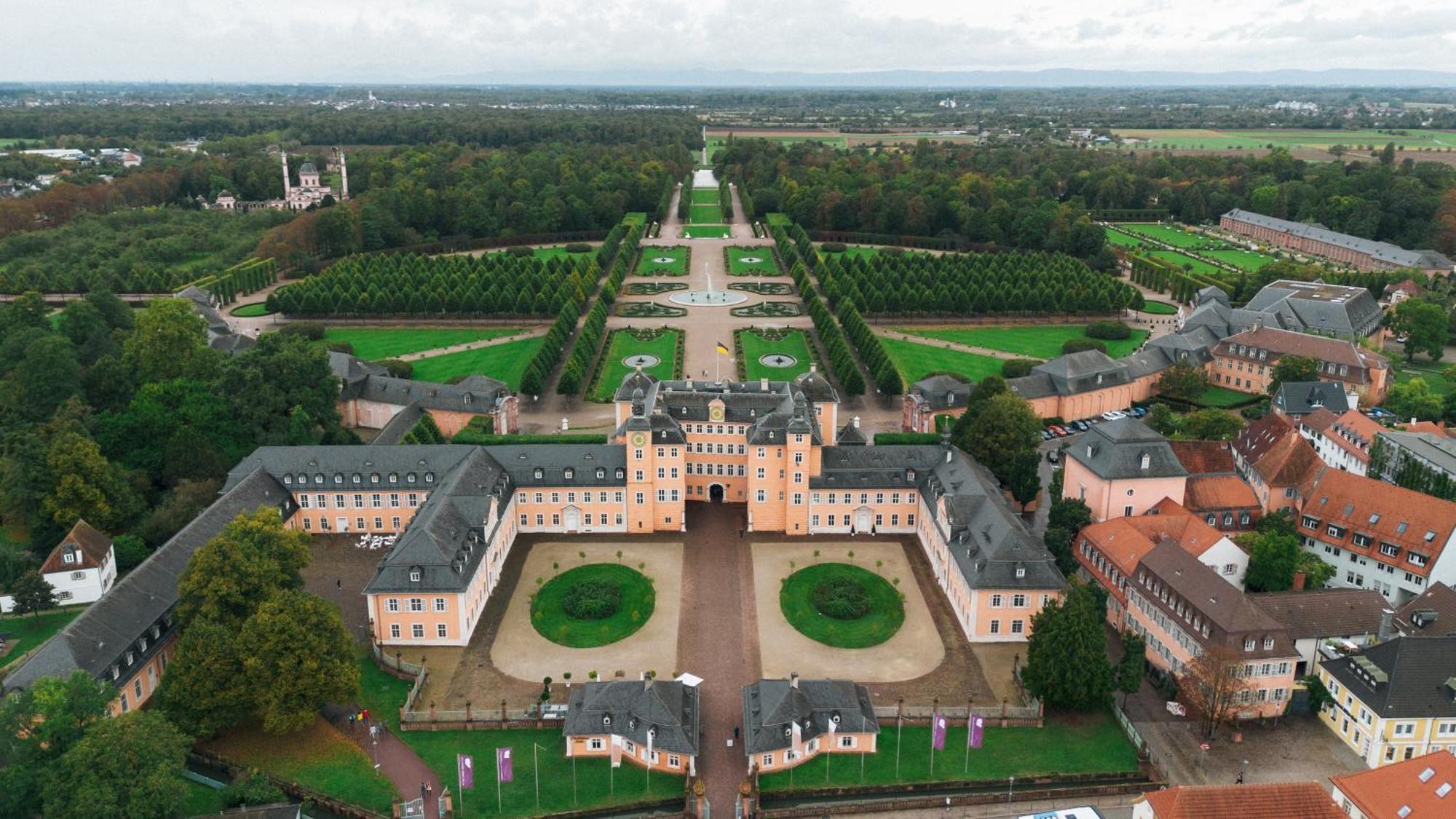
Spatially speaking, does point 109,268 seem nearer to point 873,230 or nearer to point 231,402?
point 231,402

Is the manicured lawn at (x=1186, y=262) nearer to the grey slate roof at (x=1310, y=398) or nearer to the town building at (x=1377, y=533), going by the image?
the grey slate roof at (x=1310, y=398)

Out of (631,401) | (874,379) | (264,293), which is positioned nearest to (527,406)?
(631,401)

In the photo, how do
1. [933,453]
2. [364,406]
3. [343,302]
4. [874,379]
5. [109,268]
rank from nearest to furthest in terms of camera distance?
[933,453] → [364,406] → [874,379] → [343,302] → [109,268]

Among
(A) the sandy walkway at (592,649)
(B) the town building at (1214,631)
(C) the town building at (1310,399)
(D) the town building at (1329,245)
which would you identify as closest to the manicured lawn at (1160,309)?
(D) the town building at (1329,245)

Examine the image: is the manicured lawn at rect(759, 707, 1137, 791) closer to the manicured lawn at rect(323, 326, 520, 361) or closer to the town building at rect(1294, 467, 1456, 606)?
the town building at rect(1294, 467, 1456, 606)

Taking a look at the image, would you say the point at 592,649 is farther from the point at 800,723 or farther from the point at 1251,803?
the point at 1251,803

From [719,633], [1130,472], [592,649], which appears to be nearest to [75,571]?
[592,649]

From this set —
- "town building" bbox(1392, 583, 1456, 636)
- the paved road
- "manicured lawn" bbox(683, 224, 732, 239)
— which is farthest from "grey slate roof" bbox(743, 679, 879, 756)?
"manicured lawn" bbox(683, 224, 732, 239)
